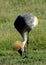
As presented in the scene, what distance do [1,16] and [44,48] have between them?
4344 mm

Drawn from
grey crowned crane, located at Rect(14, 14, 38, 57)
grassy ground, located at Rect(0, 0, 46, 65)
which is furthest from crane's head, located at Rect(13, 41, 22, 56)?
grey crowned crane, located at Rect(14, 14, 38, 57)

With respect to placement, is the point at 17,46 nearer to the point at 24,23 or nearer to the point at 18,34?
the point at 24,23

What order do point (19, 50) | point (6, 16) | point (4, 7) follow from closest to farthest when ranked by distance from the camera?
1. point (19, 50)
2. point (6, 16)
3. point (4, 7)

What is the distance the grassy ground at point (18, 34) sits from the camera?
10.3 metres

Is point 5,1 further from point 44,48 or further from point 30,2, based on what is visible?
point 44,48

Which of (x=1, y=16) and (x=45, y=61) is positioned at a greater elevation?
(x=45, y=61)

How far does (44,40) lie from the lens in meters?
12.6

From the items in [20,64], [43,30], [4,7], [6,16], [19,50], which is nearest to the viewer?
[20,64]

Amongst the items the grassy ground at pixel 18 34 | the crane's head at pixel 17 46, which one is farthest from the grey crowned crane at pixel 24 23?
the grassy ground at pixel 18 34

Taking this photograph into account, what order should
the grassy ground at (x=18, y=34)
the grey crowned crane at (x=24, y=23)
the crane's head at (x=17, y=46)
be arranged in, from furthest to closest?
the grey crowned crane at (x=24, y=23) < the crane's head at (x=17, y=46) < the grassy ground at (x=18, y=34)

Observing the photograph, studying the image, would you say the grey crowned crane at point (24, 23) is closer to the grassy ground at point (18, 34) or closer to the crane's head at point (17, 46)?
the crane's head at point (17, 46)

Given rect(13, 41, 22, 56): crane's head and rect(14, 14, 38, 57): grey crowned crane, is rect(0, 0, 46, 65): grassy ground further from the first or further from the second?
rect(14, 14, 38, 57): grey crowned crane

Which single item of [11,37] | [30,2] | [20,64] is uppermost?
[20,64]

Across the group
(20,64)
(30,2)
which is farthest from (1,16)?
(20,64)
